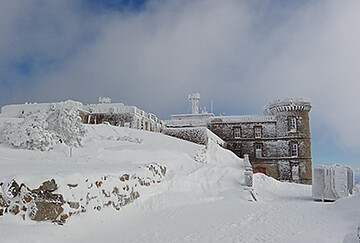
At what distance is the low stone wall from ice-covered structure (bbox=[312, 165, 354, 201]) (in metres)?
9.60

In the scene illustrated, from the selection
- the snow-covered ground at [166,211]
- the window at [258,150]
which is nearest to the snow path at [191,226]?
the snow-covered ground at [166,211]

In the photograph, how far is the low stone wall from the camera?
507 centimetres

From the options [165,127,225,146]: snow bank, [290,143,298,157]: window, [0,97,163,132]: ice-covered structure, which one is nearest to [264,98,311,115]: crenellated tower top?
[290,143,298,157]: window

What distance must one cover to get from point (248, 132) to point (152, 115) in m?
12.0

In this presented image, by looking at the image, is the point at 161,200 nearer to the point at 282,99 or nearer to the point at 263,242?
the point at 263,242

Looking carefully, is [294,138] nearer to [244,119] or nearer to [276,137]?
[276,137]

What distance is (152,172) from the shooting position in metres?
10.4

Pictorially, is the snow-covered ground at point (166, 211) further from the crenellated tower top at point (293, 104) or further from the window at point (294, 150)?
the crenellated tower top at point (293, 104)

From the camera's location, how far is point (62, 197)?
5789mm

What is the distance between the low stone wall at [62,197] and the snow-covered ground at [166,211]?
0.08 m

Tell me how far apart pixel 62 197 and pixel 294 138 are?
32969 millimetres

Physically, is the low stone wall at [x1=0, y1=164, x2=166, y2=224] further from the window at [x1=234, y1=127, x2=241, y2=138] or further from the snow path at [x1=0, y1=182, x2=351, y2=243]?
the window at [x1=234, y1=127, x2=241, y2=138]

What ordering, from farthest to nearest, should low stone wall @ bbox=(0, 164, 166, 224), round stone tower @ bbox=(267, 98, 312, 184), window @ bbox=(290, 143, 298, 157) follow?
window @ bbox=(290, 143, 298, 157) → round stone tower @ bbox=(267, 98, 312, 184) → low stone wall @ bbox=(0, 164, 166, 224)

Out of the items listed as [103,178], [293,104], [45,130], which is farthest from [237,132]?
[103,178]
